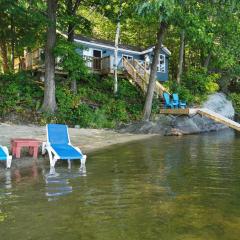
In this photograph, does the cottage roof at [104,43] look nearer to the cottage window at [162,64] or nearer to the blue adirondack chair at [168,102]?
the cottage window at [162,64]

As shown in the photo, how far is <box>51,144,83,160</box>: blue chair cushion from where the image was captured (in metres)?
11.0

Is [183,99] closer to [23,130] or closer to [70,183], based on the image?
[23,130]

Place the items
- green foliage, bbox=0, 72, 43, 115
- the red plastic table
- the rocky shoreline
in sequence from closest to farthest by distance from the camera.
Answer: the red plastic table, green foliage, bbox=0, 72, 43, 115, the rocky shoreline

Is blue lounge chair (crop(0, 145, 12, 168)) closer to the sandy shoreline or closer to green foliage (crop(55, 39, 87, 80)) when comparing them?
the sandy shoreline

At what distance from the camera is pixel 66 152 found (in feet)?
37.0

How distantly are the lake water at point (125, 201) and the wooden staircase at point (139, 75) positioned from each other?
15577mm

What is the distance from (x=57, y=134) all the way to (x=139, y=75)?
53.3 feet

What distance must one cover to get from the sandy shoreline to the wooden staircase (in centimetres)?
760

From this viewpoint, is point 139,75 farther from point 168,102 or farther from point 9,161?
point 9,161

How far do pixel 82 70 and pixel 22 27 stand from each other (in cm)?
643

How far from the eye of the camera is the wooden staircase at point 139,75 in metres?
27.8

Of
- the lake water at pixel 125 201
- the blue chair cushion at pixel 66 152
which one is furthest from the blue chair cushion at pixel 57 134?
the lake water at pixel 125 201

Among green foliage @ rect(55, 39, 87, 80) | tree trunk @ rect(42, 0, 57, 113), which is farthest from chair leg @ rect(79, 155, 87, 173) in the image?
green foliage @ rect(55, 39, 87, 80)

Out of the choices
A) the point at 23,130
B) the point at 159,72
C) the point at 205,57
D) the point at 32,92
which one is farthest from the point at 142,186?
the point at 205,57
